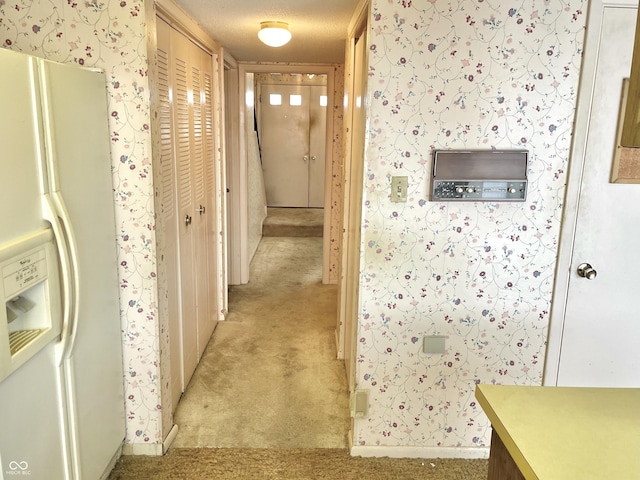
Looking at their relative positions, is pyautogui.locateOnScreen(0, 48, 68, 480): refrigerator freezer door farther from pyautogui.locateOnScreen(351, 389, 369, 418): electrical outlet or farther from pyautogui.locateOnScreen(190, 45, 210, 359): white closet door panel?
pyautogui.locateOnScreen(190, 45, 210, 359): white closet door panel

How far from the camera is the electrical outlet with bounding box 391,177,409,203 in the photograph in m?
2.06

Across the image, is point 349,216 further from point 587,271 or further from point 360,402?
point 587,271

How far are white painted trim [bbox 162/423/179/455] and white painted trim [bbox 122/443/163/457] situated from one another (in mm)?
25

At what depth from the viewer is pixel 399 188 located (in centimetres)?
206

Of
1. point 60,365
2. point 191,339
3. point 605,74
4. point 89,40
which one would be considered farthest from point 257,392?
point 605,74

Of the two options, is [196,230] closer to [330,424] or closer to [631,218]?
[330,424]

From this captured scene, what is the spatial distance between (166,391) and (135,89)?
53.3 inches

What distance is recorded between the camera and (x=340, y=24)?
2.73m

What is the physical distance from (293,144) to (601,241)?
20.3ft

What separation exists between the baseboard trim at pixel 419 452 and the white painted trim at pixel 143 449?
2.92 feet

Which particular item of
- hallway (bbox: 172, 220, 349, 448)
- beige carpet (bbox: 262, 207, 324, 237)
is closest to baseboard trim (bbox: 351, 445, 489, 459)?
hallway (bbox: 172, 220, 349, 448)

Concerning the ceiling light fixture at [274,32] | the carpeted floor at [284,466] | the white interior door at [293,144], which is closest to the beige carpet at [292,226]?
the white interior door at [293,144]

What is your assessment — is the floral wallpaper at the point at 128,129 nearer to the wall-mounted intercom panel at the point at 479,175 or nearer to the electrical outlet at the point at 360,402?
the electrical outlet at the point at 360,402

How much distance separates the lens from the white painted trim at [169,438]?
7.44ft
